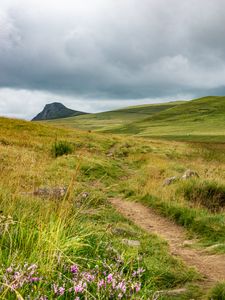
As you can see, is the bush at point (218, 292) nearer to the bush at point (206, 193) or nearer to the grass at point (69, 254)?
the grass at point (69, 254)

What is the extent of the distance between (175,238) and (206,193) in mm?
4384

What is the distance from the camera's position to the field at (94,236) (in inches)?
141

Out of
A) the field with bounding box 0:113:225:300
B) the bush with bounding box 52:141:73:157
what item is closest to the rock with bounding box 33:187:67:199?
the field with bounding box 0:113:225:300

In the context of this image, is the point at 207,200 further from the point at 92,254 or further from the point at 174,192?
the point at 92,254

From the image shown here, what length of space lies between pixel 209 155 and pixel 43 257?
3422cm

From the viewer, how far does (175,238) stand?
9039 mm

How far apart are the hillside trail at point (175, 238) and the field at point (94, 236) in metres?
0.19

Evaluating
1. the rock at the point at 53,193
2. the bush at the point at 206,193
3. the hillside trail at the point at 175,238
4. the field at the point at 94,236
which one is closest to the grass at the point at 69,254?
the field at the point at 94,236

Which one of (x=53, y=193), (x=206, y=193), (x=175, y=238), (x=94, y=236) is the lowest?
(x=175, y=238)

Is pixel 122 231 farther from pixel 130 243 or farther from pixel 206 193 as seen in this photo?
pixel 206 193

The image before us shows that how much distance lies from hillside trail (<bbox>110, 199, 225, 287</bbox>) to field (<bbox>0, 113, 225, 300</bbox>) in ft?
0.62

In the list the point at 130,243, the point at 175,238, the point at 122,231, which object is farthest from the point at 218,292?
the point at 175,238

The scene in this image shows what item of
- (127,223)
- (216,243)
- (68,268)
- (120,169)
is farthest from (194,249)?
(120,169)

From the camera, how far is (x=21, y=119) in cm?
4325
